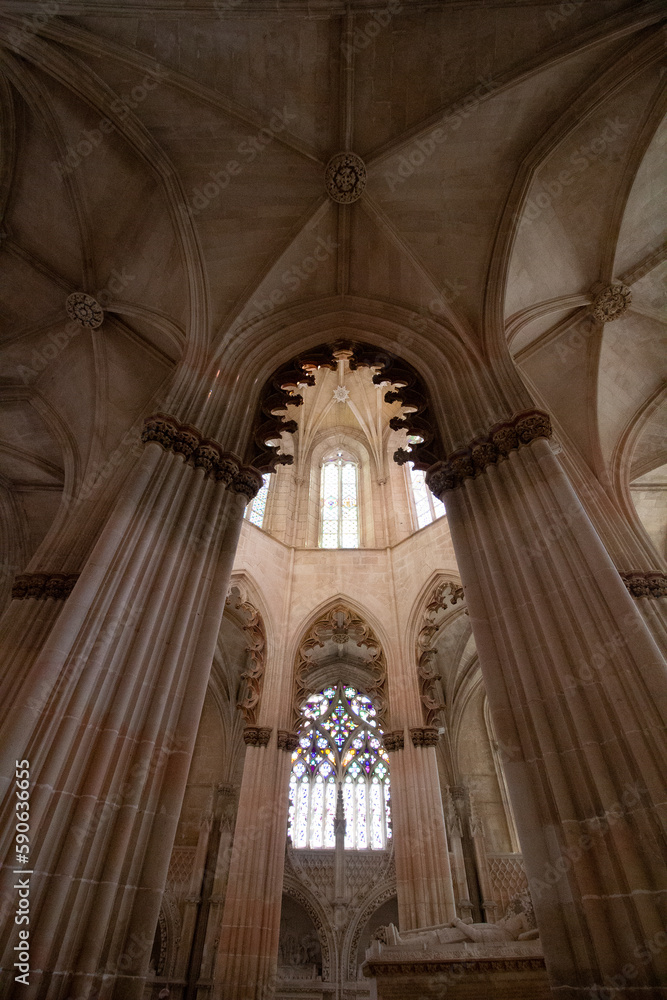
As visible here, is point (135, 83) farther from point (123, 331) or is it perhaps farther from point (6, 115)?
point (123, 331)

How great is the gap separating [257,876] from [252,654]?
4.22 meters

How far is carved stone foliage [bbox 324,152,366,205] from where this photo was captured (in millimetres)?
7996

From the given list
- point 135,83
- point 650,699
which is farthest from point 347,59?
point 650,699

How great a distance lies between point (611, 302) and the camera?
880cm

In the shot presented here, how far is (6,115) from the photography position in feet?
24.2

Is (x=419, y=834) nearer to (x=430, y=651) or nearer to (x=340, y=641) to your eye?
(x=430, y=651)

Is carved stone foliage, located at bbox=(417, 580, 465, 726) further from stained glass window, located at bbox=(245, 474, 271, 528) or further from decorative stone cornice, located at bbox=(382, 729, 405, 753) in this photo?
stained glass window, located at bbox=(245, 474, 271, 528)

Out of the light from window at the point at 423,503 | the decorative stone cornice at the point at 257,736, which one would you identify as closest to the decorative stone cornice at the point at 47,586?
the decorative stone cornice at the point at 257,736

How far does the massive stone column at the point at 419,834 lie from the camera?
9180mm

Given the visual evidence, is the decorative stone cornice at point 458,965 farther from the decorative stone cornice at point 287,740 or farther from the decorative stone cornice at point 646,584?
the decorative stone cornice at point 287,740

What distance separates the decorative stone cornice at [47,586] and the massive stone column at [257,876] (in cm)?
518

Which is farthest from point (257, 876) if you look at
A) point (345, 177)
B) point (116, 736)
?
point (345, 177)

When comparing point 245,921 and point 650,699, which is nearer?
point 650,699

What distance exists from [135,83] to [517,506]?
24.5 ft
